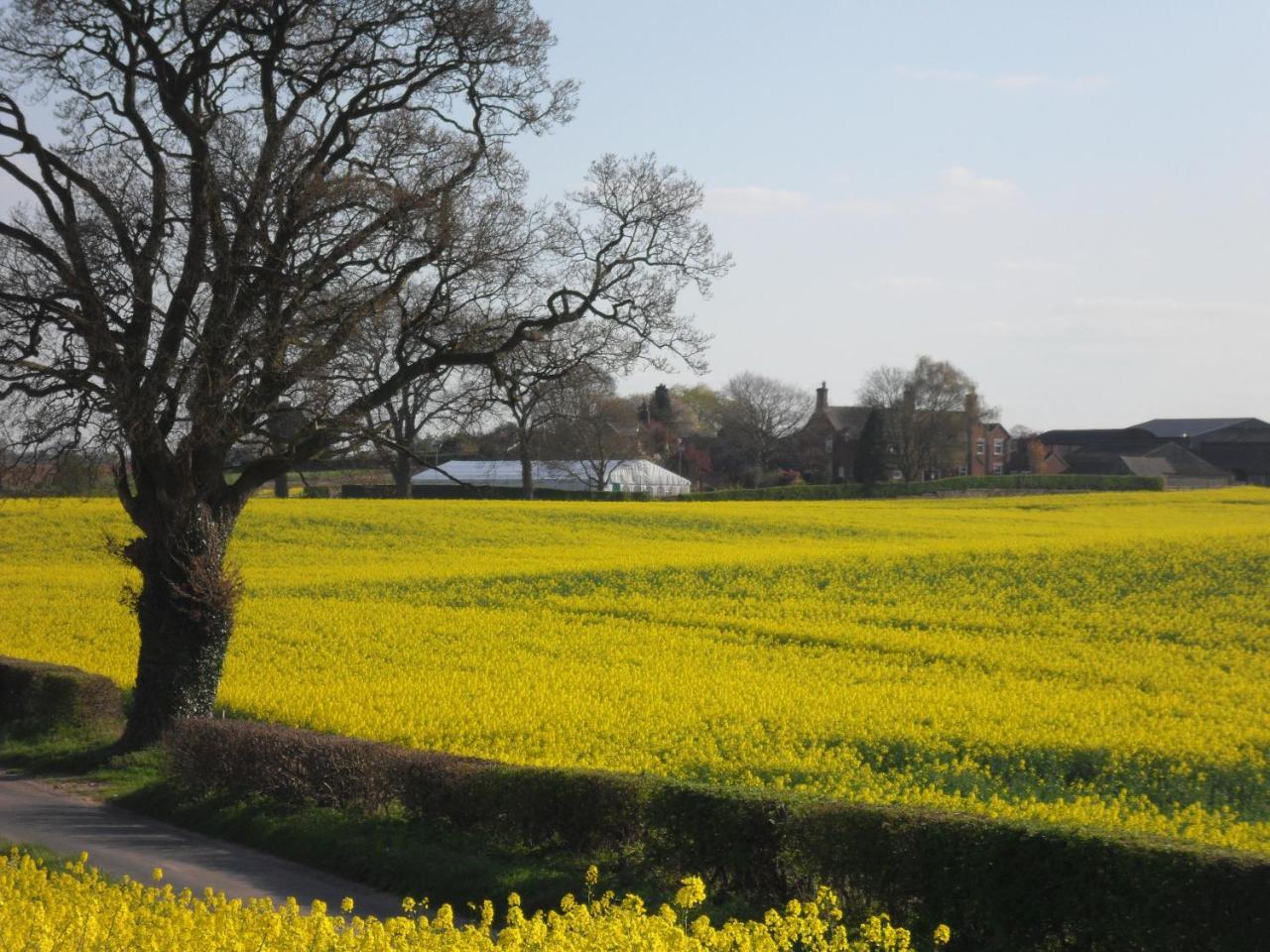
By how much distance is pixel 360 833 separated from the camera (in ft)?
39.1

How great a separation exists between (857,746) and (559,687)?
5.01 m

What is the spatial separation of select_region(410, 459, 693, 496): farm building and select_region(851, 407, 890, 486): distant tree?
12.6 meters

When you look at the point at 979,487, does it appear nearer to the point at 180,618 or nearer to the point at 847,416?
the point at 847,416

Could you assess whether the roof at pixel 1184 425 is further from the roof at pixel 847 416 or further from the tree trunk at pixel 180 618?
the tree trunk at pixel 180 618

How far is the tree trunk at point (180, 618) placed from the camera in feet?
51.5

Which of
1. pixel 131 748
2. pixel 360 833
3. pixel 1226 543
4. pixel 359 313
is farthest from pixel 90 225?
pixel 1226 543

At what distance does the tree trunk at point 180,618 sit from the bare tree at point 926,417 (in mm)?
88375

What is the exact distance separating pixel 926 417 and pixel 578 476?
98.6 ft

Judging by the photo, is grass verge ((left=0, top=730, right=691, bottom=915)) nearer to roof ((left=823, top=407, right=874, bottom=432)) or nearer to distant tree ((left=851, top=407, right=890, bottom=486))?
distant tree ((left=851, top=407, right=890, bottom=486))

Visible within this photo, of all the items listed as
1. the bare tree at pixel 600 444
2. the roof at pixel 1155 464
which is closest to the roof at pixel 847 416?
the bare tree at pixel 600 444

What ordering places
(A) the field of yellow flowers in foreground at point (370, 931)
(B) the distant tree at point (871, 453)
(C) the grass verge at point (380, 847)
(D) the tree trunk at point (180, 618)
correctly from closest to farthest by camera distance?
(A) the field of yellow flowers in foreground at point (370, 931)
(C) the grass verge at point (380, 847)
(D) the tree trunk at point (180, 618)
(B) the distant tree at point (871, 453)

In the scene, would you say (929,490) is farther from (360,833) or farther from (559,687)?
(360,833)

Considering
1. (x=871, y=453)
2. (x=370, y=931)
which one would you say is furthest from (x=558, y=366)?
(x=871, y=453)

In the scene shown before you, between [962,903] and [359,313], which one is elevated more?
[359,313]
